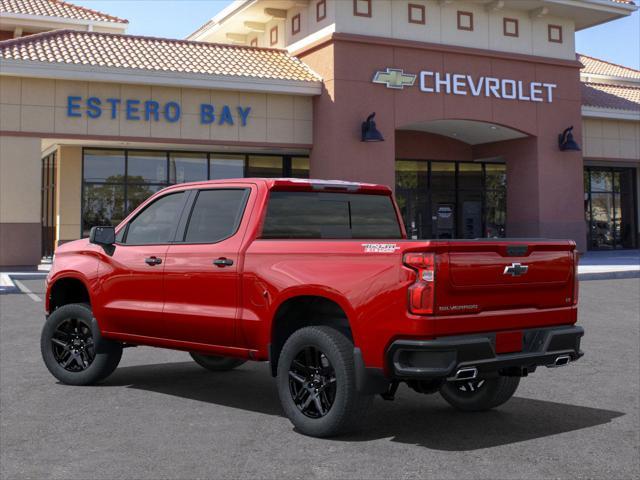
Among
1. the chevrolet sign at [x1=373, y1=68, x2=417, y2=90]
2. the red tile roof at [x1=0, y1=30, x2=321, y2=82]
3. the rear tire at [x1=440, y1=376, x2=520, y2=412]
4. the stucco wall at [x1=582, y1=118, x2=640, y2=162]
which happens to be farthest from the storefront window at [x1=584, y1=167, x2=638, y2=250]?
the rear tire at [x1=440, y1=376, x2=520, y2=412]

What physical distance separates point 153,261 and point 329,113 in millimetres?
20004

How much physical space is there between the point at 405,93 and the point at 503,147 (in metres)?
6.54

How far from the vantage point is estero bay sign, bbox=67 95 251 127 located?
975 inches

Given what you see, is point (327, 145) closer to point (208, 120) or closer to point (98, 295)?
point (208, 120)

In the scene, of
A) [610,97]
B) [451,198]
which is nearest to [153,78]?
[451,198]

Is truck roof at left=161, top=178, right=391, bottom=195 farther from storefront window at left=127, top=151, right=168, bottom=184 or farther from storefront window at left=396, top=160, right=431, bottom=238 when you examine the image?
storefront window at left=396, top=160, right=431, bottom=238

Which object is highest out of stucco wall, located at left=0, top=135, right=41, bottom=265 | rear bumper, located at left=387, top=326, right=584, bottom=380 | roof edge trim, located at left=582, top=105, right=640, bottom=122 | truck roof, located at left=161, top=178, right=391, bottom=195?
roof edge trim, located at left=582, top=105, right=640, bottom=122

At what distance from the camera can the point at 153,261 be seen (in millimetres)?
7453

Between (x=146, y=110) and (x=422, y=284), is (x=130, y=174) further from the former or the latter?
(x=422, y=284)

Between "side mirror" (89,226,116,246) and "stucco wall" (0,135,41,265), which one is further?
"stucco wall" (0,135,41,265)

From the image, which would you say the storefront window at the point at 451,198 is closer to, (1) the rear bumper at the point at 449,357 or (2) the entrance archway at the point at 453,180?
(2) the entrance archway at the point at 453,180

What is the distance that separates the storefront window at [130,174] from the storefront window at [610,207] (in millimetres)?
17268

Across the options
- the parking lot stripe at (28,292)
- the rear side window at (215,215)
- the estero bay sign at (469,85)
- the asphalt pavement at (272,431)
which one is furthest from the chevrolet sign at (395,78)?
the rear side window at (215,215)

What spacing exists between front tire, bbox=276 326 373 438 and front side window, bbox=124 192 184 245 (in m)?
1.98
